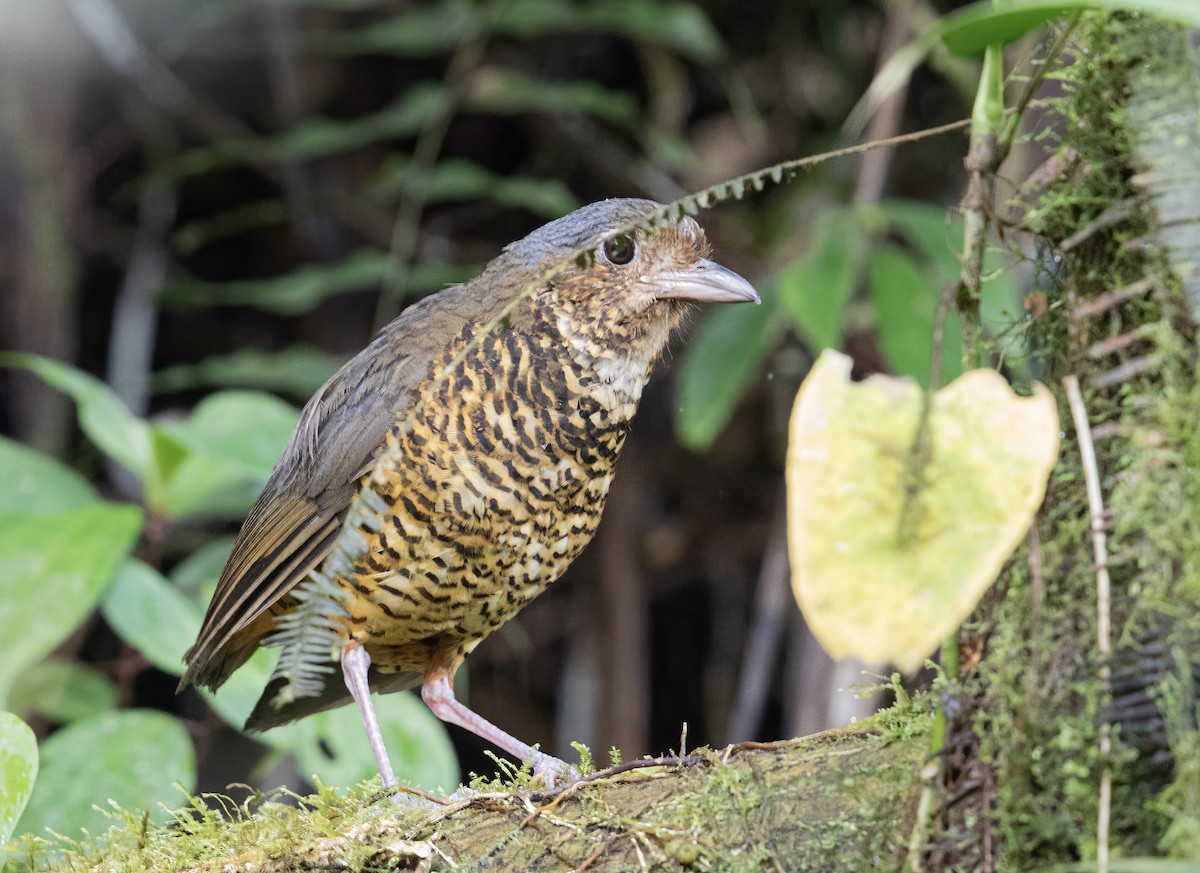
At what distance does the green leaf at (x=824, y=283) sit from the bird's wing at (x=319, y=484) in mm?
964

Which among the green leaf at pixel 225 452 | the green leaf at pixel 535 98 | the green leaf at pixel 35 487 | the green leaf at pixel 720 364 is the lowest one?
the green leaf at pixel 35 487

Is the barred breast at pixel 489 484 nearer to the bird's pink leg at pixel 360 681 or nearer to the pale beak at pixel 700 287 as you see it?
the bird's pink leg at pixel 360 681

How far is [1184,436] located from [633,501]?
3780 mm

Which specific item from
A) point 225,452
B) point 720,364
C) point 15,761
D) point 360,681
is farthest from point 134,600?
point 720,364

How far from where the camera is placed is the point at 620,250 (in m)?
2.30

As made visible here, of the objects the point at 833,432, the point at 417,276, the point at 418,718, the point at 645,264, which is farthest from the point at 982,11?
the point at 417,276

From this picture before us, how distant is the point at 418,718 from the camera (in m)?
2.81

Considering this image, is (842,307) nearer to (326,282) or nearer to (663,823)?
(326,282)

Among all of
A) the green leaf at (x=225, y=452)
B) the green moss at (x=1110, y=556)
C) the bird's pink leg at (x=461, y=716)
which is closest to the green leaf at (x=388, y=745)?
the bird's pink leg at (x=461, y=716)

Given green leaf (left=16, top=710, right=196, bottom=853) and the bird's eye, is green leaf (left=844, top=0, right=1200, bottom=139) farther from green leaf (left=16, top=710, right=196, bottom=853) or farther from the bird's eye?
green leaf (left=16, top=710, right=196, bottom=853)

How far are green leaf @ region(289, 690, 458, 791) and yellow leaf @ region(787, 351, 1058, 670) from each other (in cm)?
177

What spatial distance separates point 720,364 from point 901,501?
8.79 feet

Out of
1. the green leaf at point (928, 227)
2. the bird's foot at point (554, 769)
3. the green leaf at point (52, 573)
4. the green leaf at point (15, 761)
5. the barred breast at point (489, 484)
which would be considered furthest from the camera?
the green leaf at point (928, 227)

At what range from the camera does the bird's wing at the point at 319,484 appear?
2.41 metres
